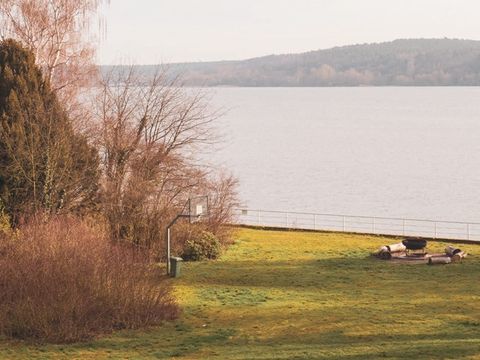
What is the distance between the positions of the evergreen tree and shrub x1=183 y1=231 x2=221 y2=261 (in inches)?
202

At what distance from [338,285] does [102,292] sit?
36.4 ft

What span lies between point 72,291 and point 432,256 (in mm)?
20084

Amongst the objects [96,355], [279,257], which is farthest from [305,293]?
[96,355]

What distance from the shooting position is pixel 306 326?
26.5m

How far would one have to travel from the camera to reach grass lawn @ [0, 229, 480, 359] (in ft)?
76.2

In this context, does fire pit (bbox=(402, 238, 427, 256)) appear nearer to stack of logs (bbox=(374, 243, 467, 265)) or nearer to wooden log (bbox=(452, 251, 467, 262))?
stack of logs (bbox=(374, 243, 467, 265))

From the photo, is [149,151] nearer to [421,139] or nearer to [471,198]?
[471,198]

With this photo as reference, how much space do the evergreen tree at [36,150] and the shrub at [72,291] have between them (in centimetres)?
841

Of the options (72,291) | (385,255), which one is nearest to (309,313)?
(72,291)

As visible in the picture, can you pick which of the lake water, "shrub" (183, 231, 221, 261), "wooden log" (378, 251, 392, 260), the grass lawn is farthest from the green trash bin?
the lake water

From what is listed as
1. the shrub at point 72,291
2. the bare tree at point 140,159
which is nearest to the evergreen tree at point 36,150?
the bare tree at point 140,159

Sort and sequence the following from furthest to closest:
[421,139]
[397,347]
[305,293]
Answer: [421,139] < [305,293] < [397,347]

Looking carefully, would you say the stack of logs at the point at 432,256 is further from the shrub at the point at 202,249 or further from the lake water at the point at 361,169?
the lake water at the point at 361,169

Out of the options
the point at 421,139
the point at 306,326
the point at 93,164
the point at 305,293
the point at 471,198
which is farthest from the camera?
the point at 421,139
